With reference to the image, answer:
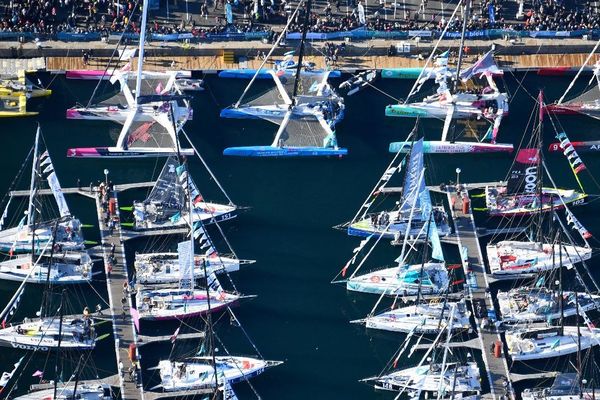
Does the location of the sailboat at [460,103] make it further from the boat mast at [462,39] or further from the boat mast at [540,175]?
the boat mast at [540,175]

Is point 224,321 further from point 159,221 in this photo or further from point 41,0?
point 41,0

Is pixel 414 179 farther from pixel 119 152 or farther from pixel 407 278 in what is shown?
pixel 119 152

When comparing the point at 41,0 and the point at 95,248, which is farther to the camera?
the point at 41,0

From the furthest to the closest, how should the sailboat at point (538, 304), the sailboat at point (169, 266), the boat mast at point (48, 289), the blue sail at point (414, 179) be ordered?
the blue sail at point (414, 179) < the sailboat at point (169, 266) < the sailboat at point (538, 304) < the boat mast at point (48, 289)

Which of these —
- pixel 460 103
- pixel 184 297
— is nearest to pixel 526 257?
pixel 460 103

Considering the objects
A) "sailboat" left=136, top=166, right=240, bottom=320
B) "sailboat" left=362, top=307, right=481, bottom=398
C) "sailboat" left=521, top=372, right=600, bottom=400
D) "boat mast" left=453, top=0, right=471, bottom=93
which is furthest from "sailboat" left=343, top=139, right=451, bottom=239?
"sailboat" left=521, top=372, right=600, bottom=400

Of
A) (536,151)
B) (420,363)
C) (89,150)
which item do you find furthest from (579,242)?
(89,150)

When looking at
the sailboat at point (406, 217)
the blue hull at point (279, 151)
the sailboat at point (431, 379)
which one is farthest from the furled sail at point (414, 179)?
the sailboat at point (431, 379)
